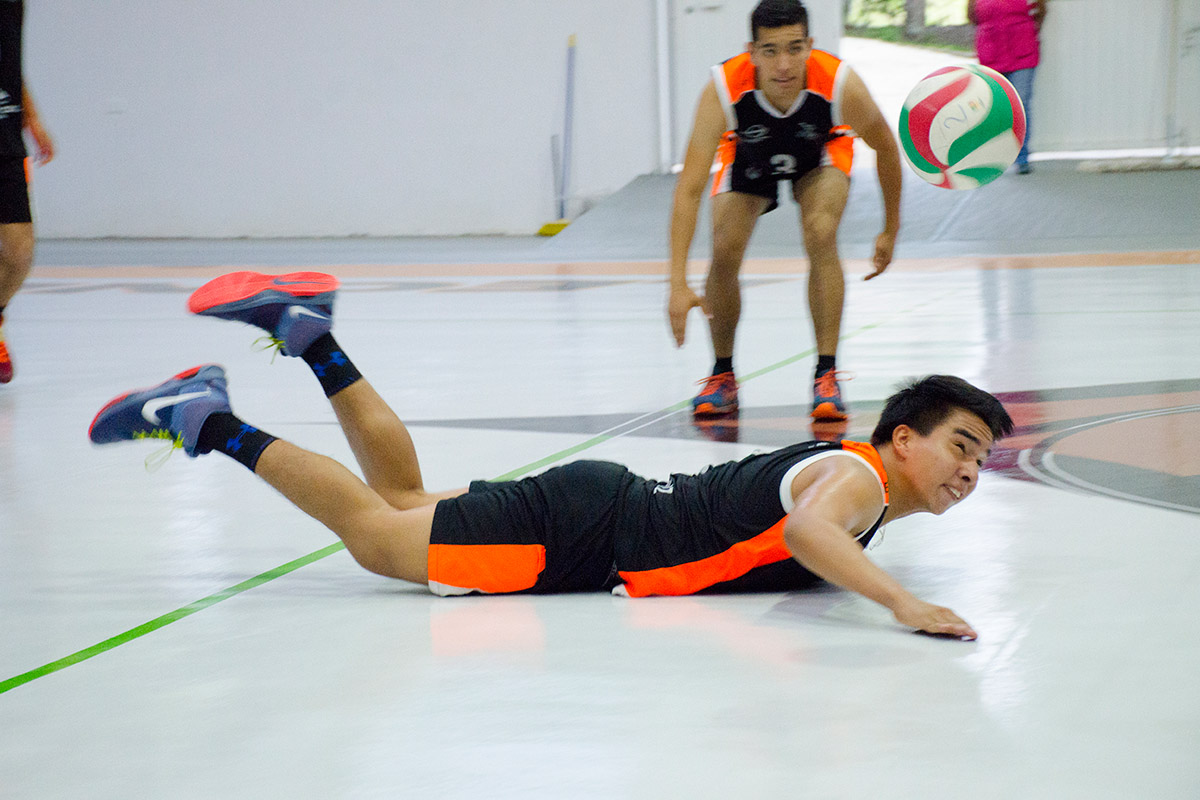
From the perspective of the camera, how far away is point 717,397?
13.6 ft

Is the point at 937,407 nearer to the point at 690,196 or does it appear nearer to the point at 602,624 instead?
the point at 602,624

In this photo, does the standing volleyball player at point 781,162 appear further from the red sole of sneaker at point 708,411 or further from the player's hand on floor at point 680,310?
the player's hand on floor at point 680,310

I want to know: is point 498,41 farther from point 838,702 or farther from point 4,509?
point 838,702

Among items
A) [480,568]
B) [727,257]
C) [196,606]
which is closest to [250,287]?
[196,606]

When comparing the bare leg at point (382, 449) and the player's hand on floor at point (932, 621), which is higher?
the bare leg at point (382, 449)

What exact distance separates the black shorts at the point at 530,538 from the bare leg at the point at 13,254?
304cm

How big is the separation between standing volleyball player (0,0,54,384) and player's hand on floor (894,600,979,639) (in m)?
3.81

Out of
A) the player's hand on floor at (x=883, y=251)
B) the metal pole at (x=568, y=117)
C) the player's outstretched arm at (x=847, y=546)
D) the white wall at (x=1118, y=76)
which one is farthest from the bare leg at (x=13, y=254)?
the white wall at (x=1118, y=76)

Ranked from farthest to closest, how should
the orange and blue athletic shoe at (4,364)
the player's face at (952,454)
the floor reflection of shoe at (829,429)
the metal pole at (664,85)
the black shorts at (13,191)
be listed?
the metal pole at (664,85) < the orange and blue athletic shoe at (4,364) < the black shorts at (13,191) < the floor reflection of shoe at (829,429) < the player's face at (952,454)

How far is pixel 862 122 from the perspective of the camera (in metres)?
4.10

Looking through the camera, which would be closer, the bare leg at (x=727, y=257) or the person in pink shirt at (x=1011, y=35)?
the bare leg at (x=727, y=257)

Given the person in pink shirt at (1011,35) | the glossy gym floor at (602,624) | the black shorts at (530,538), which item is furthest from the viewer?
the person in pink shirt at (1011,35)

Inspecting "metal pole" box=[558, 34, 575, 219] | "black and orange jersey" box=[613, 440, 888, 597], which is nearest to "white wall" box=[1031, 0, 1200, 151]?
"metal pole" box=[558, 34, 575, 219]

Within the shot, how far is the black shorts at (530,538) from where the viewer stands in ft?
7.83
